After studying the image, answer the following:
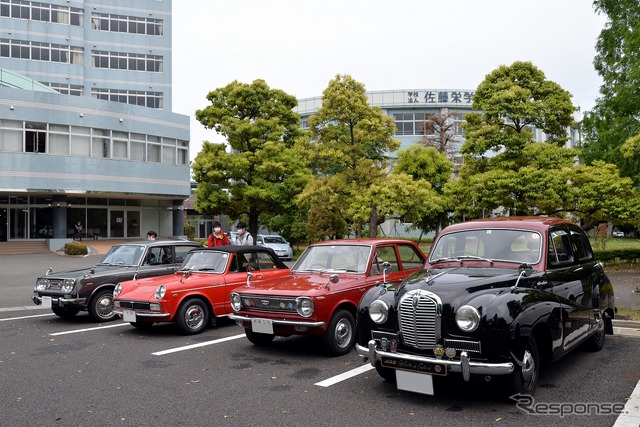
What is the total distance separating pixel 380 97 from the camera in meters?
53.8

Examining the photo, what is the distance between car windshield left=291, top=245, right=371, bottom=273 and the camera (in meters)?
7.82

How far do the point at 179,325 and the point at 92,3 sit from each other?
Result: 45927mm

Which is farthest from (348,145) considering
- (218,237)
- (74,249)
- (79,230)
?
(79,230)

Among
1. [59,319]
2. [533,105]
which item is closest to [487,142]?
[533,105]

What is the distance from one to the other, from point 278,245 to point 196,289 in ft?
68.5

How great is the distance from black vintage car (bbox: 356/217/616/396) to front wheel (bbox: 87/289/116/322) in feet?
21.7

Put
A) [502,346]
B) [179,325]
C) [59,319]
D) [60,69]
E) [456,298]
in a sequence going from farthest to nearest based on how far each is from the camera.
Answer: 1. [60,69]
2. [59,319]
3. [179,325]
4. [456,298]
5. [502,346]

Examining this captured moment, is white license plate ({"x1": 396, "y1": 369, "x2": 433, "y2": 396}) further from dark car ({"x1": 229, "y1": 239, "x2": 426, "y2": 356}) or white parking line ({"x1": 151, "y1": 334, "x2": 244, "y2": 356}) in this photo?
white parking line ({"x1": 151, "y1": 334, "x2": 244, "y2": 356})

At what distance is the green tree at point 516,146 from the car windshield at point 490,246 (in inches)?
494

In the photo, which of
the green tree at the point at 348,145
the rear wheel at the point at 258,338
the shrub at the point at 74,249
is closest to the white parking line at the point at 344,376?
the rear wheel at the point at 258,338

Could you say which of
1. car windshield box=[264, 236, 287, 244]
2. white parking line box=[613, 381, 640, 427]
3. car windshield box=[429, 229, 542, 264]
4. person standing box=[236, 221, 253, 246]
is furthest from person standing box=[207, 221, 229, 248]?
car windshield box=[264, 236, 287, 244]

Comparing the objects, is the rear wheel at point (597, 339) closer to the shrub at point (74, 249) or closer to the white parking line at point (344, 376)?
the white parking line at point (344, 376)

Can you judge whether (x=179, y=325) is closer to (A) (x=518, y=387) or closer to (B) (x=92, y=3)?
(A) (x=518, y=387)

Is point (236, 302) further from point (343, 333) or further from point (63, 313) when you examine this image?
point (63, 313)
